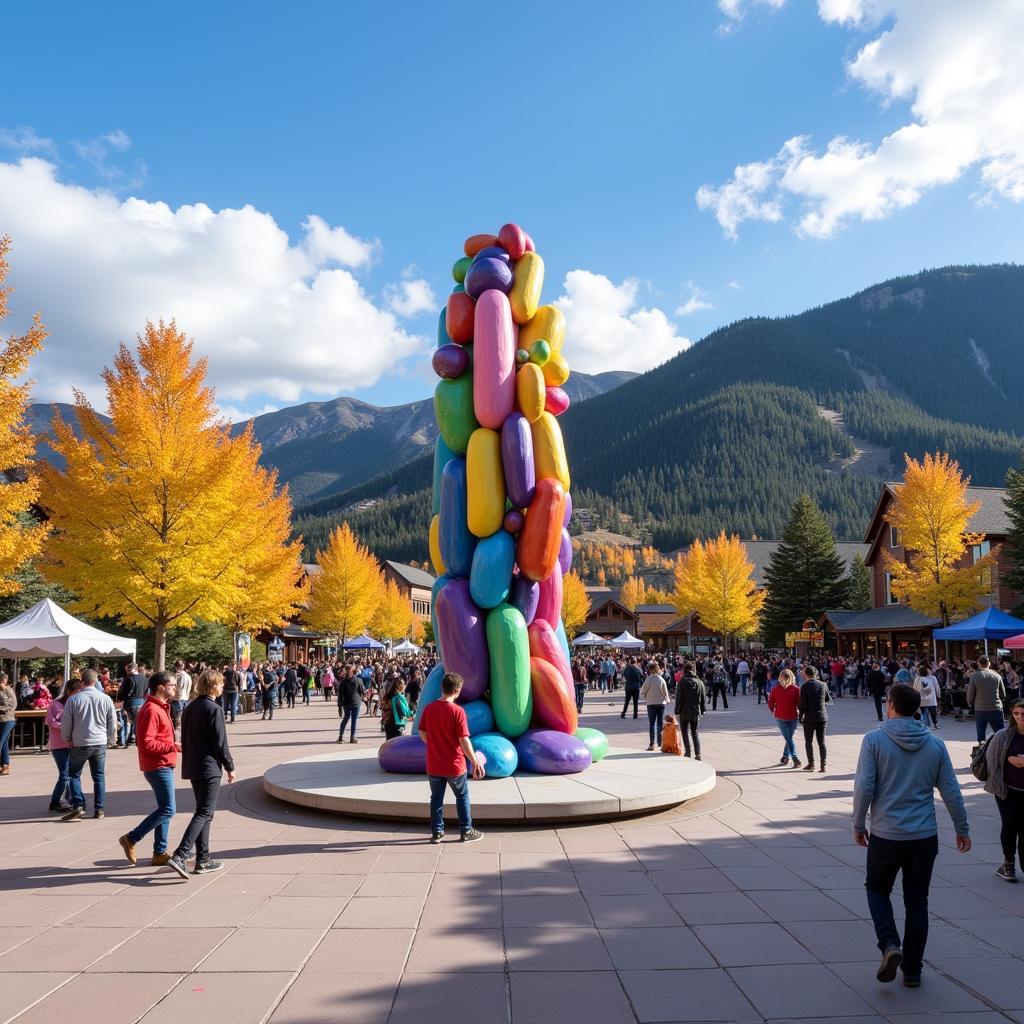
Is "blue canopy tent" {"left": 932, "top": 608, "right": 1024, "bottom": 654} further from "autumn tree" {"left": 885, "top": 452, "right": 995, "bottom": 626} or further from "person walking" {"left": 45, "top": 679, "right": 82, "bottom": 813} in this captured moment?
"person walking" {"left": 45, "top": 679, "right": 82, "bottom": 813}

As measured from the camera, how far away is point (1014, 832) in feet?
22.3

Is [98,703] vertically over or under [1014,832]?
over

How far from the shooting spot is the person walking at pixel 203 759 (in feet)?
22.6

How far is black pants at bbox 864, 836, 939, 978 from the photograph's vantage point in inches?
176

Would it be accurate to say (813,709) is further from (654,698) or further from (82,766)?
(82,766)

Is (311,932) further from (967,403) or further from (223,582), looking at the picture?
(967,403)

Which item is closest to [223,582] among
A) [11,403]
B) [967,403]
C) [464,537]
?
[11,403]

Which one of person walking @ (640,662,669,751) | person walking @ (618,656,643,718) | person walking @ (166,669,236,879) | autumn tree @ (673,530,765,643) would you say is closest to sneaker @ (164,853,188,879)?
person walking @ (166,669,236,879)

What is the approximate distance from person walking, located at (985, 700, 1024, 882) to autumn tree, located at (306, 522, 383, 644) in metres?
43.2

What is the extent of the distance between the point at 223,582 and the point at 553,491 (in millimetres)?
11853

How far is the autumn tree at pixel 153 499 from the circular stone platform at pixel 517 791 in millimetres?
9206

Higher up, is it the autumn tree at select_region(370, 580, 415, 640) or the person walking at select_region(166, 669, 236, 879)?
the autumn tree at select_region(370, 580, 415, 640)

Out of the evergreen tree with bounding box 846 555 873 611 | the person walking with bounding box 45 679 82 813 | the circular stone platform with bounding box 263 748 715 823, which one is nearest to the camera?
the circular stone platform with bounding box 263 748 715 823

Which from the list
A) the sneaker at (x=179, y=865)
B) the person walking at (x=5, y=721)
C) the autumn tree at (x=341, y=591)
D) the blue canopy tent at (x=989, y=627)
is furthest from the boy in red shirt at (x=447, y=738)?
the autumn tree at (x=341, y=591)
